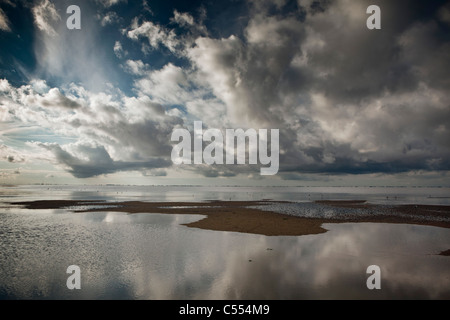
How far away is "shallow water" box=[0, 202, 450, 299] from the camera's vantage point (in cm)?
1551

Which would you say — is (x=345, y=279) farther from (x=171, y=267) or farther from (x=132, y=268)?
(x=132, y=268)

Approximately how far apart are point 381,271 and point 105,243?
2848cm

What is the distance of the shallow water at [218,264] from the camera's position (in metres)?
15.5

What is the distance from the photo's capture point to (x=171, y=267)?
19547mm

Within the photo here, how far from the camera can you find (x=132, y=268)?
19266 mm

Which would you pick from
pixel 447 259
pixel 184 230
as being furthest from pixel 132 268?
pixel 447 259

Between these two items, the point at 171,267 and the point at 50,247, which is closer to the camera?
the point at 171,267

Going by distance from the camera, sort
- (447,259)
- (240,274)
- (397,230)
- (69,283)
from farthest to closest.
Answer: (397,230) < (447,259) < (240,274) < (69,283)

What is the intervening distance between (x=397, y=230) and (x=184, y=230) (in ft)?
108

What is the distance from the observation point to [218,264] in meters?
20.5
